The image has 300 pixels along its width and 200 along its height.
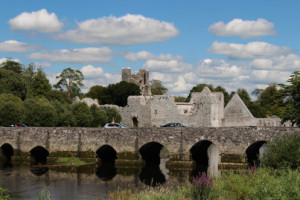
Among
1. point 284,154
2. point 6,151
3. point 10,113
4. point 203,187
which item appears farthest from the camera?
point 10,113

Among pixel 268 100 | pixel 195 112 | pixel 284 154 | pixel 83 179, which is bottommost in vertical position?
pixel 83 179

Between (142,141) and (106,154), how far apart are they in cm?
723

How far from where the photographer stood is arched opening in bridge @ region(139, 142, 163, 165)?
3800 cm

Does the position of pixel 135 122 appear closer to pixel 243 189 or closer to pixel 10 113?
pixel 10 113

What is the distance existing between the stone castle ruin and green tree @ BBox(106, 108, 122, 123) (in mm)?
1672

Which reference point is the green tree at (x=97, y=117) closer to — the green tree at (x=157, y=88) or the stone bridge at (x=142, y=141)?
the stone bridge at (x=142, y=141)

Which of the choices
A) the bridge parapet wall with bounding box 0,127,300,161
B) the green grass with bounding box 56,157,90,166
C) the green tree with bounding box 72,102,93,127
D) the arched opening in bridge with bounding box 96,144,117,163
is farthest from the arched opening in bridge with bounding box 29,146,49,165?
the green tree with bounding box 72,102,93,127

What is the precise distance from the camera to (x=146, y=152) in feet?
129

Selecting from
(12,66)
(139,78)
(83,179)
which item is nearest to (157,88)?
(139,78)

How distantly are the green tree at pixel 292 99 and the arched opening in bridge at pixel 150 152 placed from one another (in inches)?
465

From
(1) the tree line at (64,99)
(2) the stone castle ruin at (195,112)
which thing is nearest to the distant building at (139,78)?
(1) the tree line at (64,99)

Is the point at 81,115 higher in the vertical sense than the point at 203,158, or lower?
higher

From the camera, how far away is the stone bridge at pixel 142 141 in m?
33.1

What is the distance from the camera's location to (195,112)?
60.2 meters
